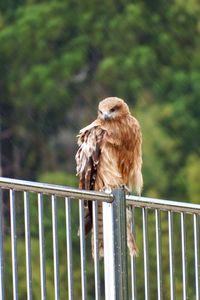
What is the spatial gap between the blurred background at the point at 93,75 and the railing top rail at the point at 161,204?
25.2 metres

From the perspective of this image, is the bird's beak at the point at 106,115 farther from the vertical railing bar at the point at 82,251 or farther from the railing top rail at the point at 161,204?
the vertical railing bar at the point at 82,251

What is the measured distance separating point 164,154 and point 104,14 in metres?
3.31

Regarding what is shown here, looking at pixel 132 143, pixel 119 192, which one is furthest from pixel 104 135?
pixel 119 192

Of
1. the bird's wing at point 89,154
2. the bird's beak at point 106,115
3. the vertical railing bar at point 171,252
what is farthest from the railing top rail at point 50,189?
the bird's beak at point 106,115

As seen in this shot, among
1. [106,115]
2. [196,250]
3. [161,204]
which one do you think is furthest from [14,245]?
[106,115]

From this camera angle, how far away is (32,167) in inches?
1308

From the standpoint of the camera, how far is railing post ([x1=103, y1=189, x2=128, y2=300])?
7141 millimetres

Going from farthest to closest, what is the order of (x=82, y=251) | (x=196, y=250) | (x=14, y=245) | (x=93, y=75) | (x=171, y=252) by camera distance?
(x=93, y=75), (x=196, y=250), (x=171, y=252), (x=82, y=251), (x=14, y=245)

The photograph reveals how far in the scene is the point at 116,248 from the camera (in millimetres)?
7137

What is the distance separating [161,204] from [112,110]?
3.03 meters

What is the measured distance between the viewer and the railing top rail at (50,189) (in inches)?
265

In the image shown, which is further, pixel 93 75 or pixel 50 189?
pixel 93 75

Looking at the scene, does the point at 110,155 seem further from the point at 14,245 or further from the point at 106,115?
the point at 14,245

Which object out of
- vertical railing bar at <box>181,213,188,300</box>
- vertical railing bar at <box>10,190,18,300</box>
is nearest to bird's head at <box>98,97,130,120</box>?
vertical railing bar at <box>181,213,188,300</box>
